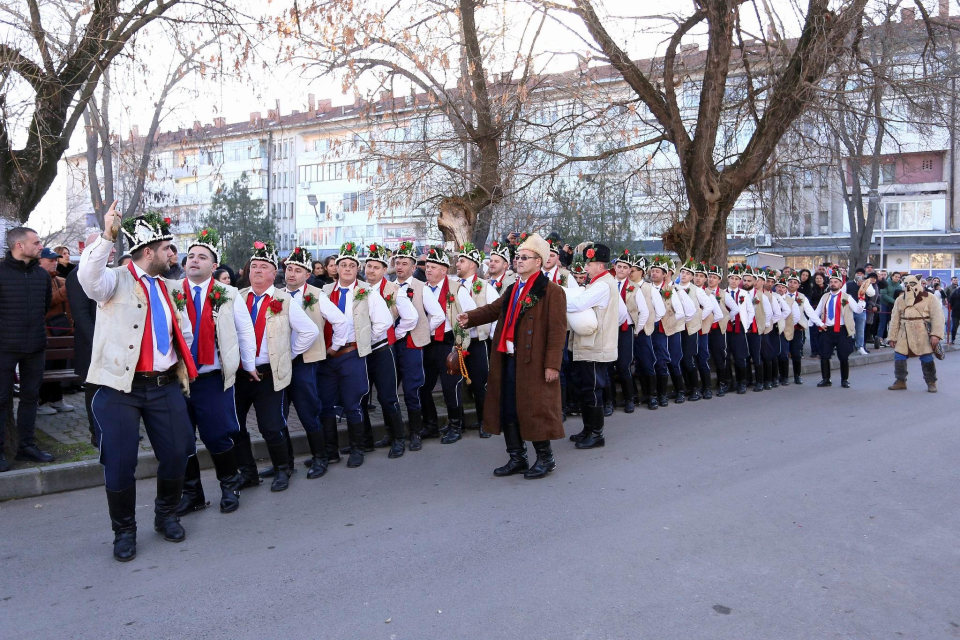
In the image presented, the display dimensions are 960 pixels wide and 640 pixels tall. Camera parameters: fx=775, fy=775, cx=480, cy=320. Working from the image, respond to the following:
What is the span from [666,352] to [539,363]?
498 centimetres

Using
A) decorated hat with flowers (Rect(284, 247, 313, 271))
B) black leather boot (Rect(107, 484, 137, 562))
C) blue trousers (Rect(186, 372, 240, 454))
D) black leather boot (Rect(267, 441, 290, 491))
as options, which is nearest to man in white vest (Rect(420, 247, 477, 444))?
decorated hat with flowers (Rect(284, 247, 313, 271))

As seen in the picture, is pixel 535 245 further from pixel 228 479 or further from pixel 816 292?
pixel 816 292

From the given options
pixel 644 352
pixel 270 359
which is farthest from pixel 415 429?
pixel 644 352

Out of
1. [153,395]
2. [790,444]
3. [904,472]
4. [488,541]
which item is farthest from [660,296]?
[153,395]

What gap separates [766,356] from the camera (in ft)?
44.5

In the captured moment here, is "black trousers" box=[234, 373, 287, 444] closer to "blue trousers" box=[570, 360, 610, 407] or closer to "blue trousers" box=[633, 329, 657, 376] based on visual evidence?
"blue trousers" box=[570, 360, 610, 407]

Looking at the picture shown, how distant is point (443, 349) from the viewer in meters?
8.77

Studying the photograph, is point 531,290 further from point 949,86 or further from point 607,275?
point 949,86

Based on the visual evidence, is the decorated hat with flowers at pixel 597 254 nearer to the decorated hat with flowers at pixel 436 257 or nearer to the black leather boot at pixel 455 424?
the decorated hat with flowers at pixel 436 257

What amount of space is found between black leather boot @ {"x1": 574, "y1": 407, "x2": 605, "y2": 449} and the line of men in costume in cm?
2

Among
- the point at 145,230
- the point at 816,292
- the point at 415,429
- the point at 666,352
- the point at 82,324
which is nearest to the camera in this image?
the point at 145,230

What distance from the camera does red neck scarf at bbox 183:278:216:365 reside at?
5.73m

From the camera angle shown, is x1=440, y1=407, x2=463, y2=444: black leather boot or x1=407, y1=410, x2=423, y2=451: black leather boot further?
x1=440, y1=407, x2=463, y2=444: black leather boot

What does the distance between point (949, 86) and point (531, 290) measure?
11948mm
